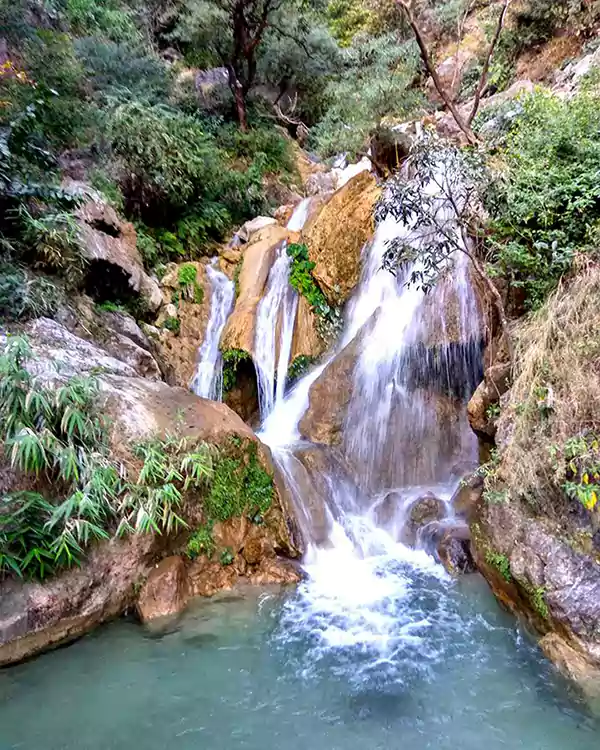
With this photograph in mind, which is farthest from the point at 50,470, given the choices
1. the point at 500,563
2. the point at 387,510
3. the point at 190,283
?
the point at 190,283

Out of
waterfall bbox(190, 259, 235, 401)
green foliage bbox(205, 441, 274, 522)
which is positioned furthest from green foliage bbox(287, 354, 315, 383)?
green foliage bbox(205, 441, 274, 522)

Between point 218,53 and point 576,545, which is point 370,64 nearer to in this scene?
point 218,53

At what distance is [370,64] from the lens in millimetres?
17234

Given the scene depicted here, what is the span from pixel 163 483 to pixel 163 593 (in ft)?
3.64

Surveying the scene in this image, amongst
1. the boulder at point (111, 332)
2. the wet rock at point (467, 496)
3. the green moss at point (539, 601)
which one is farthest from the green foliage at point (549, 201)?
the boulder at point (111, 332)

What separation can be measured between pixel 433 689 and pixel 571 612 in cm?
133

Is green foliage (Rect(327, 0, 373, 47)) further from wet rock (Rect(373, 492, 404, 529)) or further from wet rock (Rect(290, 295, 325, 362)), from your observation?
wet rock (Rect(373, 492, 404, 529))

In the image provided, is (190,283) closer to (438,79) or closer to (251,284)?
(251,284)

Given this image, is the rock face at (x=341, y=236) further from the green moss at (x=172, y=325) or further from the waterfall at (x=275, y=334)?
the green moss at (x=172, y=325)

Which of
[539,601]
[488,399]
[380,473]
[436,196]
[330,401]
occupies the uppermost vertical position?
[436,196]

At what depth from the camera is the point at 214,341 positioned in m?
9.87

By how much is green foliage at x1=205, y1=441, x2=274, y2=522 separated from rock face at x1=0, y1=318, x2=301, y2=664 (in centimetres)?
11

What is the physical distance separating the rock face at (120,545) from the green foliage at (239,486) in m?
0.11

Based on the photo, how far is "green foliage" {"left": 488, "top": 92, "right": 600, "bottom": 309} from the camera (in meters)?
5.46
